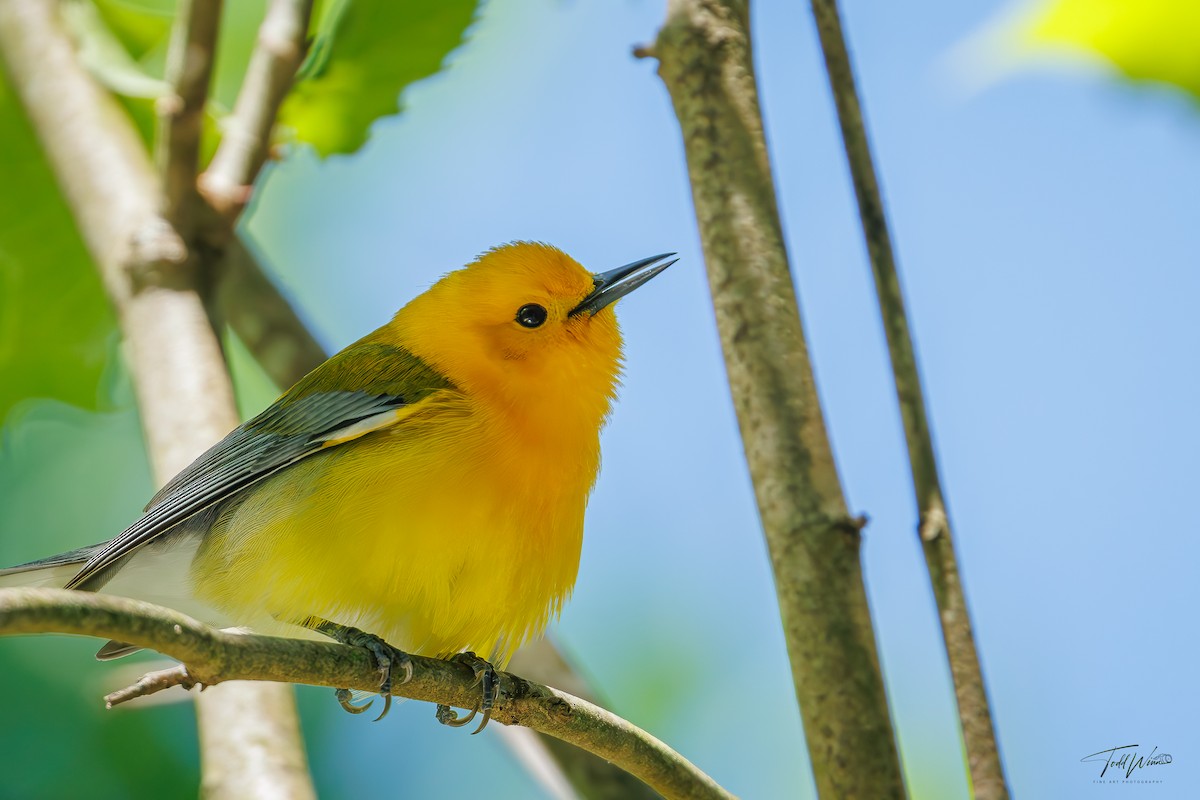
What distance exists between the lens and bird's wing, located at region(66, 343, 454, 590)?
436 centimetres

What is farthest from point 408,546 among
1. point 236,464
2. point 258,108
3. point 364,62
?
point 364,62

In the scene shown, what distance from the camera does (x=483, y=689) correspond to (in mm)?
3797

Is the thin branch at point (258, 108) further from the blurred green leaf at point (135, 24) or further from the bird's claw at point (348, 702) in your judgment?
the bird's claw at point (348, 702)

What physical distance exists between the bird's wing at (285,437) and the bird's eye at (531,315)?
43cm

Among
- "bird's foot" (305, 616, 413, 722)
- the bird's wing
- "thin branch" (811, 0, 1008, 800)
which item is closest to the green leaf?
the bird's wing

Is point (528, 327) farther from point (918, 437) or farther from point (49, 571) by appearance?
point (49, 571)

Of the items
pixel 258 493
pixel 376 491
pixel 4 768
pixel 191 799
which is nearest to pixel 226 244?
pixel 258 493

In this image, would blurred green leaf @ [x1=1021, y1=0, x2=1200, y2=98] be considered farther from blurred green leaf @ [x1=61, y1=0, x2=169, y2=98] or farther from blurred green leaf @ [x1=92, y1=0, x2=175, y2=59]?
blurred green leaf @ [x1=92, y1=0, x2=175, y2=59]

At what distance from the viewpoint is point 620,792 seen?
15.9ft

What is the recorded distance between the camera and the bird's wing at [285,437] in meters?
4.36

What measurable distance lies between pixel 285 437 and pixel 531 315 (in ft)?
3.35

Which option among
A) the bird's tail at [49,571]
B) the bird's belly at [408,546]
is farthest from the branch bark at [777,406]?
the bird's tail at [49,571]

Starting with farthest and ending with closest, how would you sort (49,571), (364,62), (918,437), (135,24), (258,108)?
(135,24), (364,62), (258,108), (49,571), (918,437)

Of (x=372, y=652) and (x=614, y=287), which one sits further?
(x=614, y=287)
